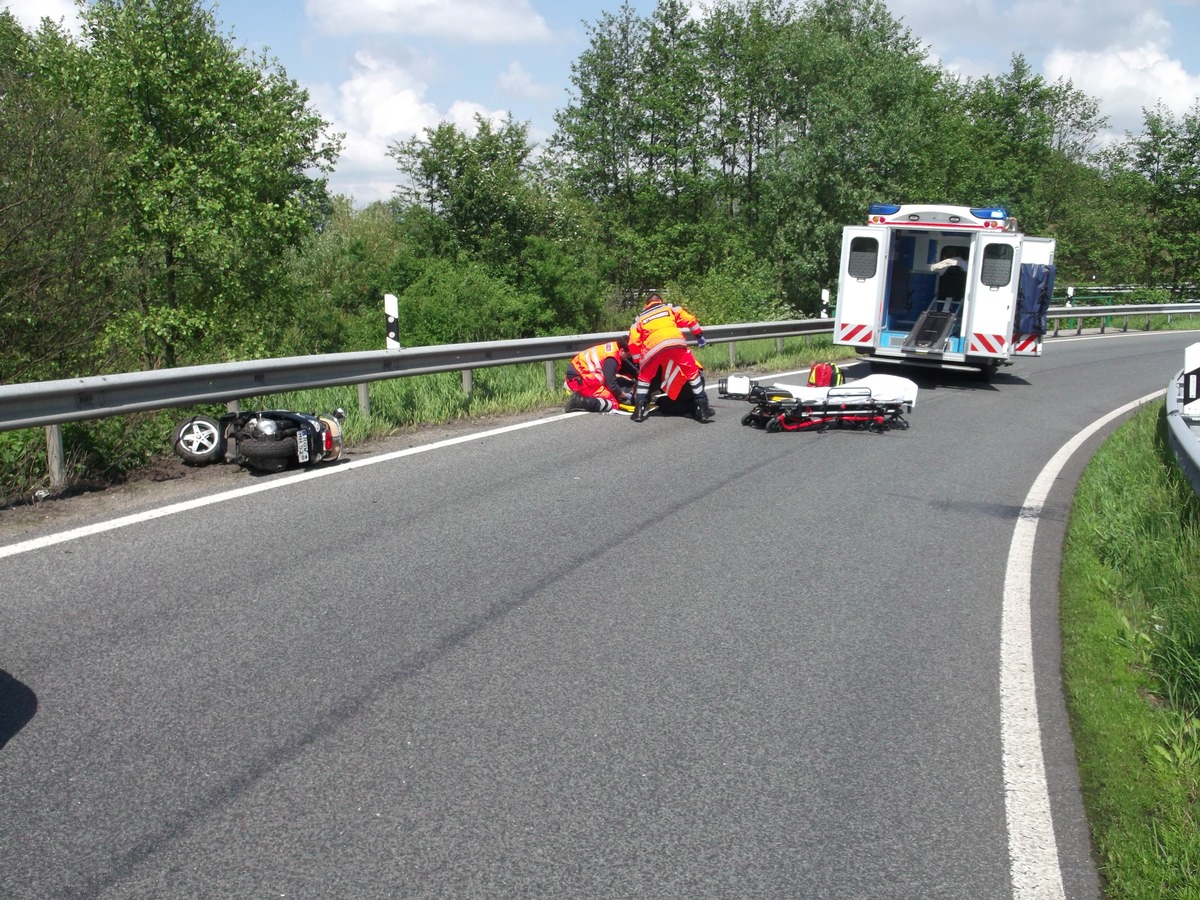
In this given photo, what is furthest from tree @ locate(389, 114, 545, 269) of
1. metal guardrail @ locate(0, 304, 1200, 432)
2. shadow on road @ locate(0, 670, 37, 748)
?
shadow on road @ locate(0, 670, 37, 748)

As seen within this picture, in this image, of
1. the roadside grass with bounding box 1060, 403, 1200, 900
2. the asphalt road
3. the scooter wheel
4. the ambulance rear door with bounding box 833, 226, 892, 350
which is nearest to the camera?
the asphalt road

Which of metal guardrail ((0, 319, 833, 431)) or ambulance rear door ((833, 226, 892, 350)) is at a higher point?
ambulance rear door ((833, 226, 892, 350))

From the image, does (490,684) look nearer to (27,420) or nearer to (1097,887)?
(1097,887)

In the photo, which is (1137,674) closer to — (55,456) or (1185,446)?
(1185,446)

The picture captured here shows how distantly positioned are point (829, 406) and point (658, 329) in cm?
209

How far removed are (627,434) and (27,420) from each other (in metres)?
5.71

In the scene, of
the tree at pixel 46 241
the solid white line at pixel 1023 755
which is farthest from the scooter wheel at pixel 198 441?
the solid white line at pixel 1023 755

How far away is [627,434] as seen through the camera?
11.1m

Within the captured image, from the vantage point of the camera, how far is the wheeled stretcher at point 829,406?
37.9ft

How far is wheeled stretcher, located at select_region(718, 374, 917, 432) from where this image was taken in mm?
11562

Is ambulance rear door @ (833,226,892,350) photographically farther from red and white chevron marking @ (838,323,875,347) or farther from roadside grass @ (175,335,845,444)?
roadside grass @ (175,335,845,444)

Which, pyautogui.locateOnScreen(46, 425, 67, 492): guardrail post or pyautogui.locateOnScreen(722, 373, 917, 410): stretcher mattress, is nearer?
pyautogui.locateOnScreen(46, 425, 67, 492): guardrail post

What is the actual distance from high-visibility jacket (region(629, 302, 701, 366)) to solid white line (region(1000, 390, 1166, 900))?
16.8ft

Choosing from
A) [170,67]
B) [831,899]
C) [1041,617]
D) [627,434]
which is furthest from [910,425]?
[170,67]
